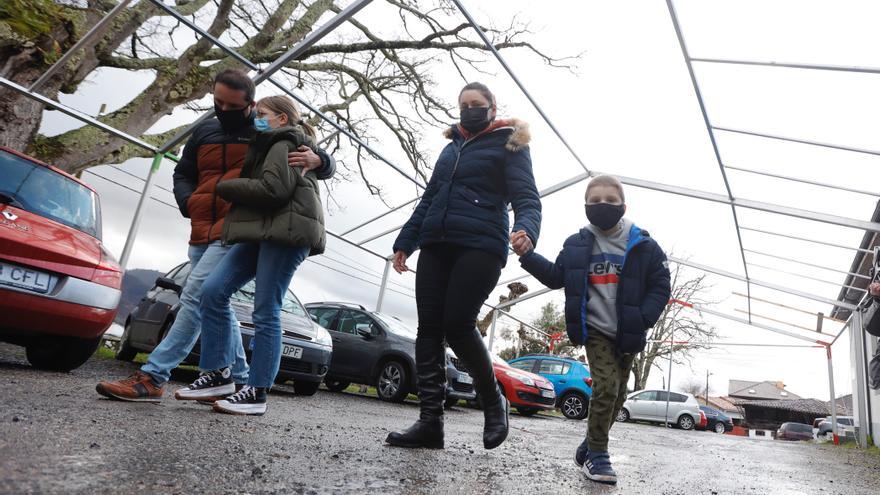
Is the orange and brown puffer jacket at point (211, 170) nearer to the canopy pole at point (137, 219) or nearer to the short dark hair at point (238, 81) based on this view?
the short dark hair at point (238, 81)

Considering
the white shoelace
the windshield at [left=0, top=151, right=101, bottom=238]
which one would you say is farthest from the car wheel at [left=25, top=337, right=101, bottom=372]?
the white shoelace

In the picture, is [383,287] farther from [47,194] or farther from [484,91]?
[484,91]

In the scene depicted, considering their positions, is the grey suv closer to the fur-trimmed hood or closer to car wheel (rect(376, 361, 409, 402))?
car wheel (rect(376, 361, 409, 402))

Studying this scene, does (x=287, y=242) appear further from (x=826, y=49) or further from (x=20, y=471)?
(x=826, y=49)

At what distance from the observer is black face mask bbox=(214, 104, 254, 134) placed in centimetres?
320

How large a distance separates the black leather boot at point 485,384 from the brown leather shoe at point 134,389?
1632 mm

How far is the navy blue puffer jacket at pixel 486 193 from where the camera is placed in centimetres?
270

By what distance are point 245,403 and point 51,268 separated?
5.38ft

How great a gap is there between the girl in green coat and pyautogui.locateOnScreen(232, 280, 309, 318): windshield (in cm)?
323

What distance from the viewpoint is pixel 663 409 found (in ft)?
70.6

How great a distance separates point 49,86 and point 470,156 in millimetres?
8991

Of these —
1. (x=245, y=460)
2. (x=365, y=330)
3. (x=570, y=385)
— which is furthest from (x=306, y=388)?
(x=570, y=385)

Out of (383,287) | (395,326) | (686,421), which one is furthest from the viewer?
(686,421)

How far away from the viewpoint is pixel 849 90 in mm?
5844
